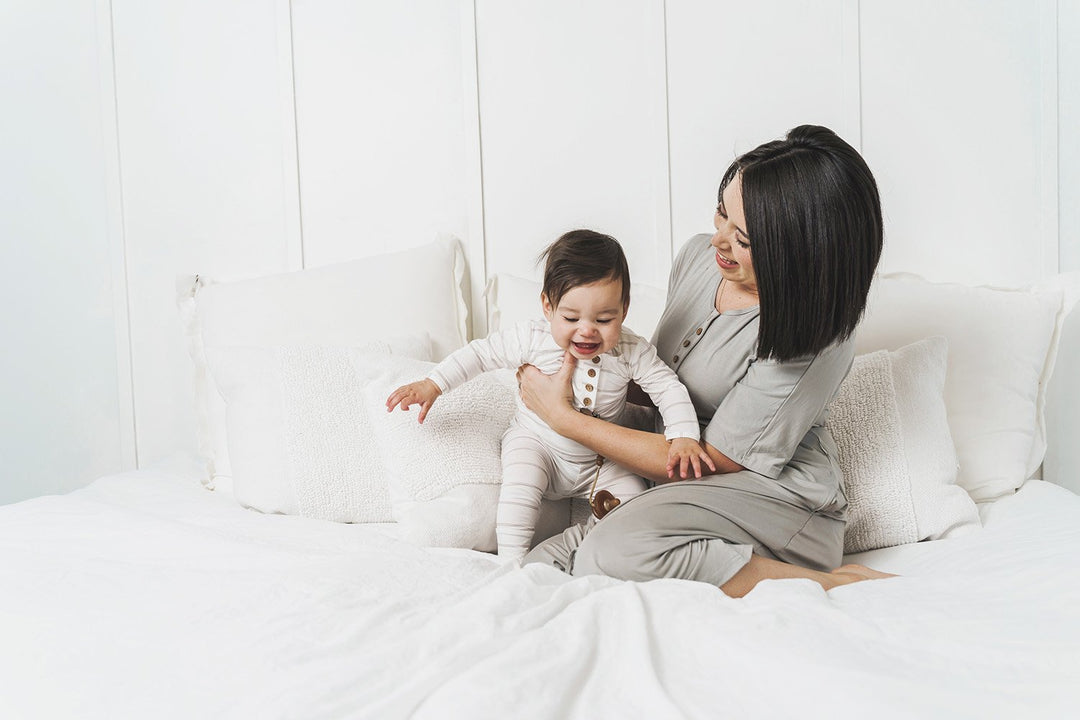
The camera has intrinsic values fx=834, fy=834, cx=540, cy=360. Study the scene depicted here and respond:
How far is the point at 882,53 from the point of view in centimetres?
212

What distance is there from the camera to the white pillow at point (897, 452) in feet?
5.02

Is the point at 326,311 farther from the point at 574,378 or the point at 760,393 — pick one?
the point at 760,393

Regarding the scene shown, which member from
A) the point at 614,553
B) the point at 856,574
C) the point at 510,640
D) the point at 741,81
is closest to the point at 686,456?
the point at 614,553

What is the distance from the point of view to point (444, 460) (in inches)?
62.4

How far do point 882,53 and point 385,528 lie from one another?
5.55 feet

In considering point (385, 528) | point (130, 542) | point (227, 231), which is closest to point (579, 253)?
point (385, 528)

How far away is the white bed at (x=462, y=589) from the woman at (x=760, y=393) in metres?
0.14

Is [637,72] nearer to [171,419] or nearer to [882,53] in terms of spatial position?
[882,53]

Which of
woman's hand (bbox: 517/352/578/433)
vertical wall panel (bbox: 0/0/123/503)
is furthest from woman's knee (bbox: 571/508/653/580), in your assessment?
vertical wall panel (bbox: 0/0/123/503)

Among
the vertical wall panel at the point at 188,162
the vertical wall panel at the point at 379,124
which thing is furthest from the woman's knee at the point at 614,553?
the vertical wall panel at the point at 188,162

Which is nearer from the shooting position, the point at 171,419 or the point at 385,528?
the point at 385,528

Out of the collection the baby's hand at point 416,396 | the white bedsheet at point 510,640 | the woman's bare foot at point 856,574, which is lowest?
the woman's bare foot at point 856,574

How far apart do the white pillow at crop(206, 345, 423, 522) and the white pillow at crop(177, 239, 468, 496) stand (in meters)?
0.21

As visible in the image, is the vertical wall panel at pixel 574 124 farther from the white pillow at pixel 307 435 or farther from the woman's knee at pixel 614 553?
the woman's knee at pixel 614 553
